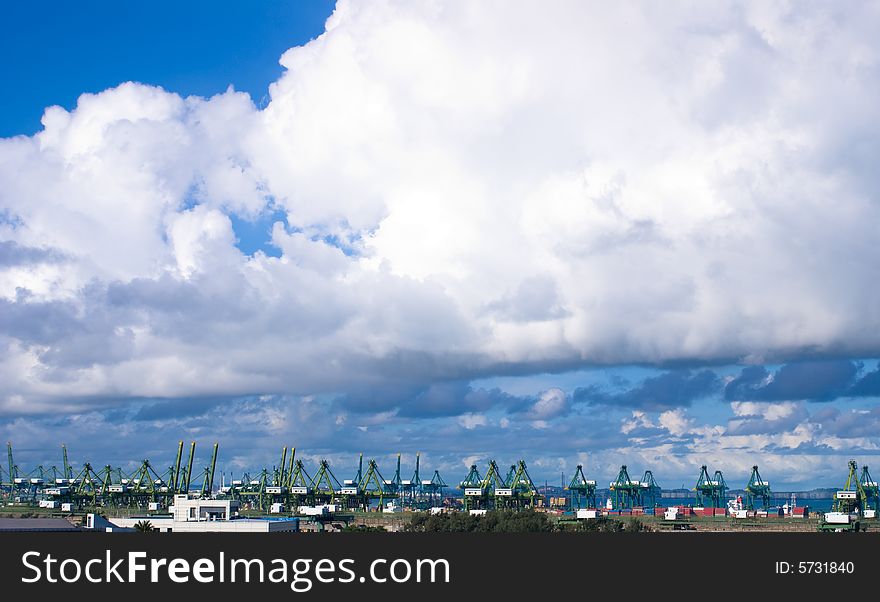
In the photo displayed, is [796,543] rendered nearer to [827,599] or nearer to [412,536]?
[827,599]

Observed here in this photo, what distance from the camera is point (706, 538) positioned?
130500 millimetres

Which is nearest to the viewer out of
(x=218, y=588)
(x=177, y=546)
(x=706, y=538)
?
(x=218, y=588)

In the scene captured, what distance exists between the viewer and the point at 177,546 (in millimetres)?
112062

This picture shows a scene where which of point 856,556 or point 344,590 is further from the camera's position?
point 856,556

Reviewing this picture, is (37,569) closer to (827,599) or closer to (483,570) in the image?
(483,570)

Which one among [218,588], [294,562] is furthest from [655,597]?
[218,588]

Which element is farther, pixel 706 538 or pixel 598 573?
pixel 706 538

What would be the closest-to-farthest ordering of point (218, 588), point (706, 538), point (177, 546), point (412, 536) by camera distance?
point (218, 588), point (177, 546), point (412, 536), point (706, 538)

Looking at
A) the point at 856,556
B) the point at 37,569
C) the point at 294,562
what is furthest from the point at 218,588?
the point at 856,556

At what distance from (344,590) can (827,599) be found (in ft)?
156

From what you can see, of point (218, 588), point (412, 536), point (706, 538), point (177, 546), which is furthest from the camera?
point (706, 538)

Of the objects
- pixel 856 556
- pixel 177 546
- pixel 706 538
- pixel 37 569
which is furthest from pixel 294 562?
pixel 856 556

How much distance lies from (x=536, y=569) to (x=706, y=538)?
26.4 meters

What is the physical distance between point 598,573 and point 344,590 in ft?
94.0
